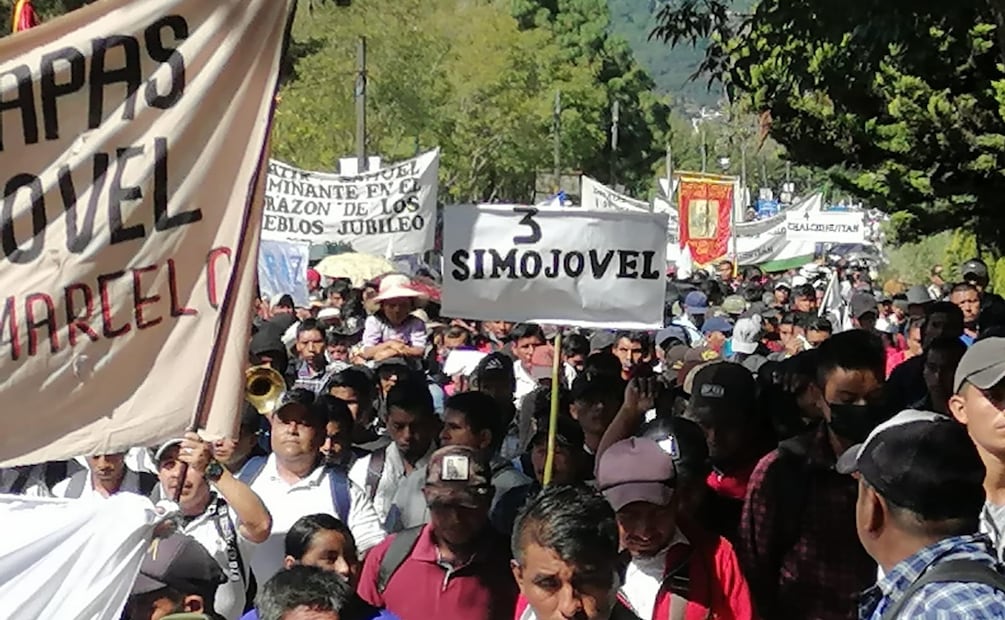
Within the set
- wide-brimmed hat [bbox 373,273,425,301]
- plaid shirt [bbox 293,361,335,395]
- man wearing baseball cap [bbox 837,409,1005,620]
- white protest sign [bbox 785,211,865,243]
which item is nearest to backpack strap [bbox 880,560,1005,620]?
man wearing baseball cap [bbox 837,409,1005,620]

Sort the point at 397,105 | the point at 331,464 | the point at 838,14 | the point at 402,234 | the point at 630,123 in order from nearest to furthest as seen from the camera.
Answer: the point at 331,464
the point at 838,14
the point at 402,234
the point at 397,105
the point at 630,123

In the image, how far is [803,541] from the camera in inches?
189

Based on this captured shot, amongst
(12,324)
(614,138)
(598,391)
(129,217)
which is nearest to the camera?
(12,324)

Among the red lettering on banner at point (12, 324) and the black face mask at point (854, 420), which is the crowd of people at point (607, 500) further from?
the red lettering on banner at point (12, 324)

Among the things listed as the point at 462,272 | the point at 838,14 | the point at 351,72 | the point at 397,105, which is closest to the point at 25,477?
the point at 462,272

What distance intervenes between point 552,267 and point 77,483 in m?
2.05

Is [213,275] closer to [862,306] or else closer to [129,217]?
[129,217]

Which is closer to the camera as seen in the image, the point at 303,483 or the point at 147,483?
the point at 147,483

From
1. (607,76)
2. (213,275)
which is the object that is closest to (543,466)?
(213,275)

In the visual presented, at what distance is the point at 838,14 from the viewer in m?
7.89

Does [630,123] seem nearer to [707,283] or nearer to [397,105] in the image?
[397,105]

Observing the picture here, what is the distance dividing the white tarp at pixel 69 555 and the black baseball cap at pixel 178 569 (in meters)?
0.73

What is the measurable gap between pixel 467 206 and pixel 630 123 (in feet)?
265

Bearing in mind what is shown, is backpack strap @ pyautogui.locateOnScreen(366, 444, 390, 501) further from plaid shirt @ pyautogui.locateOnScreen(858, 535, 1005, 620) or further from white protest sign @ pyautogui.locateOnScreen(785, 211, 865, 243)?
white protest sign @ pyautogui.locateOnScreen(785, 211, 865, 243)
